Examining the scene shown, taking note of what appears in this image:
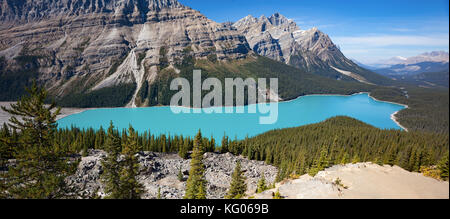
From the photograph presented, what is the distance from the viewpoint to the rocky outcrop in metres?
30.9

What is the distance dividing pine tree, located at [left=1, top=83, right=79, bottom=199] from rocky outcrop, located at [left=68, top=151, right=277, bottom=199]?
A: 15.3m

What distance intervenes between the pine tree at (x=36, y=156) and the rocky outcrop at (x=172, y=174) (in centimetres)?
1529

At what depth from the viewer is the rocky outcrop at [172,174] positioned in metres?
30.9

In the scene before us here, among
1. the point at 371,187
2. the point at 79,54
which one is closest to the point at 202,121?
the point at 371,187

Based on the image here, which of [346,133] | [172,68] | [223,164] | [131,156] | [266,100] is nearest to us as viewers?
[131,156]

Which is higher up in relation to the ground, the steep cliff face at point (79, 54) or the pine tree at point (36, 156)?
the steep cliff face at point (79, 54)

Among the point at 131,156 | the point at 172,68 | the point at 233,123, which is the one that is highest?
the point at 172,68

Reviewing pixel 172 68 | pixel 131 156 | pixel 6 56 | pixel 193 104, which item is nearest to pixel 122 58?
pixel 172 68

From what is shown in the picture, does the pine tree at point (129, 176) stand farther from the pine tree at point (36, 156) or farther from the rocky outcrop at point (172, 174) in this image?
the rocky outcrop at point (172, 174)

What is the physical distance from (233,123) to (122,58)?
138 metres

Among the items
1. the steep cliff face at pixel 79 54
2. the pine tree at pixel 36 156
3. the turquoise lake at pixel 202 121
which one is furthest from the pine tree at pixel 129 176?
the steep cliff face at pixel 79 54

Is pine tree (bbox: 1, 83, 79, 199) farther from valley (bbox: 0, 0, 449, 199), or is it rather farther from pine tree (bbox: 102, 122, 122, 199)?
pine tree (bbox: 102, 122, 122, 199)

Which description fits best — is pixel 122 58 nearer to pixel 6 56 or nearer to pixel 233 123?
pixel 6 56

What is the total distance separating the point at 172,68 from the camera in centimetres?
18762
